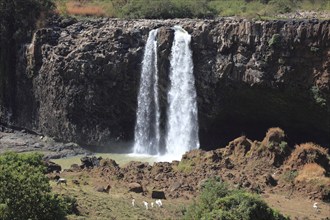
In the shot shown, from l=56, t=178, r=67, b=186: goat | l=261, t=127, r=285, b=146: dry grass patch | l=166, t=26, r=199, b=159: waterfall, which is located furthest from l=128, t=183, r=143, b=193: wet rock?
l=166, t=26, r=199, b=159: waterfall

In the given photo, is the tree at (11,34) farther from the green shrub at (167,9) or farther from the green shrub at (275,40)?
the green shrub at (275,40)

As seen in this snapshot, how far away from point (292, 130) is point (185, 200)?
530 inches

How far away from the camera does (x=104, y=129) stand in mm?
37469

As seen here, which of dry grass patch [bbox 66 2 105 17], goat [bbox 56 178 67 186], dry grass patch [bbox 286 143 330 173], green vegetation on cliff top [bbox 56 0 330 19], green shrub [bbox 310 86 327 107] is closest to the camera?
goat [bbox 56 178 67 186]

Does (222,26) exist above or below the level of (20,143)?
above

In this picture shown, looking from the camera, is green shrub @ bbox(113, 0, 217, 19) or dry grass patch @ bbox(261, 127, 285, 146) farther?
green shrub @ bbox(113, 0, 217, 19)

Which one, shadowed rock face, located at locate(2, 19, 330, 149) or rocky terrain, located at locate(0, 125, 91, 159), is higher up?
shadowed rock face, located at locate(2, 19, 330, 149)

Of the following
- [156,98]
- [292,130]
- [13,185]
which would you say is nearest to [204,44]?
[156,98]

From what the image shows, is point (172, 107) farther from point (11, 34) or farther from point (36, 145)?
point (11, 34)

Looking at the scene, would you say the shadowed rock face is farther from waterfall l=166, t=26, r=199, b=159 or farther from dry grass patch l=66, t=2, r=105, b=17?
dry grass patch l=66, t=2, r=105, b=17

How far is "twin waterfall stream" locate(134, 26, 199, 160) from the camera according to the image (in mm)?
35188

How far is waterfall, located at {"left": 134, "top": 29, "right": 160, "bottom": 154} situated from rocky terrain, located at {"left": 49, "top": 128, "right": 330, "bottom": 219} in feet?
22.7

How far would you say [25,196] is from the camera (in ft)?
56.0

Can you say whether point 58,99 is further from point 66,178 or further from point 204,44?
point 66,178
